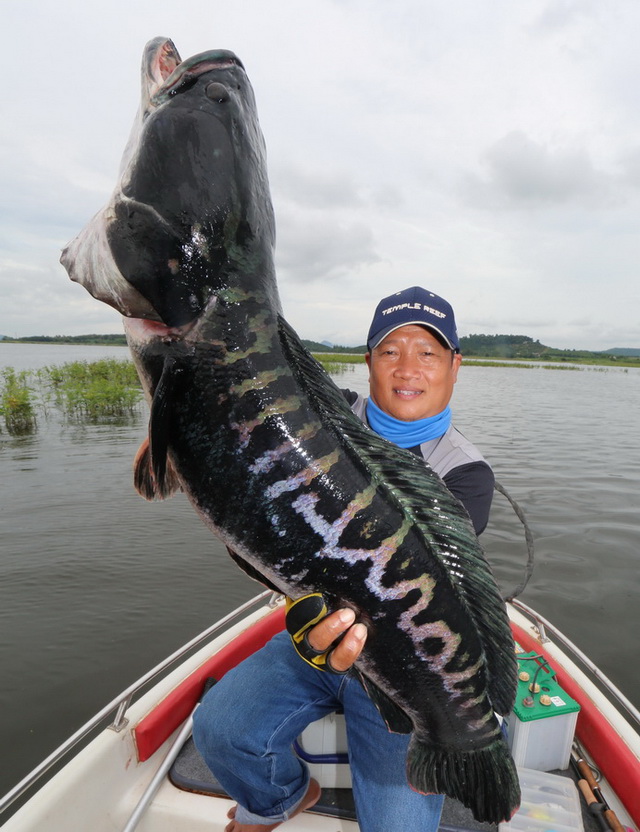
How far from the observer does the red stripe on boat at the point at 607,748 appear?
9.80 ft

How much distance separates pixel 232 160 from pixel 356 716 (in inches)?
114

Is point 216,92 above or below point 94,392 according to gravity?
above

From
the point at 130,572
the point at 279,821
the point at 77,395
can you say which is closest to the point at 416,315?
Answer: the point at 279,821

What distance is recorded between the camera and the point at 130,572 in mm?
8070

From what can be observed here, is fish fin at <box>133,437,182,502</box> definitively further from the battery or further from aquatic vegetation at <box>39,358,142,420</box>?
aquatic vegetation at <box>39,358,142,420</box>

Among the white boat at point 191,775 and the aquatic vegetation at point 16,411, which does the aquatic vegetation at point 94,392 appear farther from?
the white boat at point 191,775

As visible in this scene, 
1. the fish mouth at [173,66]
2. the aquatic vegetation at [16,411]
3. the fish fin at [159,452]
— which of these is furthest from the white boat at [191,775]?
the aquatic vegetation at [16,411]

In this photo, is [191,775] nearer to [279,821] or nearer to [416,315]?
[279,821]

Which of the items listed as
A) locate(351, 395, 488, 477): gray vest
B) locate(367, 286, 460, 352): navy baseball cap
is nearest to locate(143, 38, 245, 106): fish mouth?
locate(367, 286, 460, 352): navy baseball cap

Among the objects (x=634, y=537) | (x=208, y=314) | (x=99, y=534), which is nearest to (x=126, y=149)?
(x=208, y=314)

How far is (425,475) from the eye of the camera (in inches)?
82.6

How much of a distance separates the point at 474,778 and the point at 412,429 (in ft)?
5.89

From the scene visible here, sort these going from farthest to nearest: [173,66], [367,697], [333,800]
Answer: [333,800] < [367,697] < [173,66]

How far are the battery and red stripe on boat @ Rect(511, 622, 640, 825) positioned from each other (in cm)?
17
